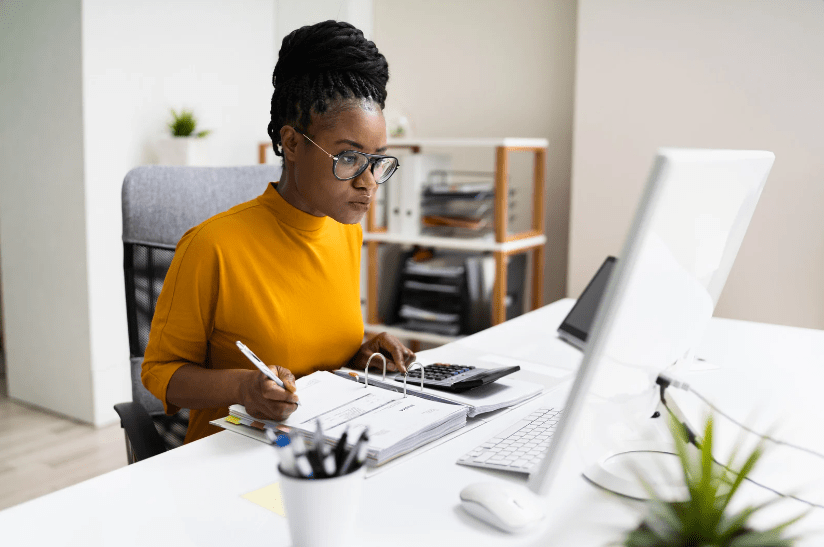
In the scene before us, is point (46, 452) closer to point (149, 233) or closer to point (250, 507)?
point (149, 233)

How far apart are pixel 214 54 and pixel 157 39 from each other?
1.00ft

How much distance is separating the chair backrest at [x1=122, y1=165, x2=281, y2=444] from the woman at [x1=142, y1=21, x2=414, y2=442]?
0.20 metres

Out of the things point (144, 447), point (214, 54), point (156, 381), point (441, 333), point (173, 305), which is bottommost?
point (441, 333)

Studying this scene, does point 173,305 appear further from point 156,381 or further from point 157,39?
point 157,39

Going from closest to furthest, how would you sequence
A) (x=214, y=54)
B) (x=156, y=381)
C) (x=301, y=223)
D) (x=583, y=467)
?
(x=583, y=467) → (x=156, y=381) → (x=301, y=223) → (x=214, y=54)

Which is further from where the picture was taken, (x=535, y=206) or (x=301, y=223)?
(x=535, y=206)

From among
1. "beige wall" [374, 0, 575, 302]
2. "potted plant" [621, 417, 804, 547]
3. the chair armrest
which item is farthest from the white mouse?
"beige wall" [374, 0, 575, 302]

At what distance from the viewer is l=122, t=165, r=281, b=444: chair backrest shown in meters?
1.32

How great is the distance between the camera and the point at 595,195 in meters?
2.85

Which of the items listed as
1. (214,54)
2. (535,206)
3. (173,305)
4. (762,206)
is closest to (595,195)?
(535,206)

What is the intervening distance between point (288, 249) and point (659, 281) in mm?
737

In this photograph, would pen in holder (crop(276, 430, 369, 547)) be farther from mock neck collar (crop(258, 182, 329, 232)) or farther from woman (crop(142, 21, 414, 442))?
mock neck collar (crop(258, 182, 329, 232))

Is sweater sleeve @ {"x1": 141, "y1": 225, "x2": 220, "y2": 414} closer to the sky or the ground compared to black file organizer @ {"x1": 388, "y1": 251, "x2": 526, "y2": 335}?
closer to the sky

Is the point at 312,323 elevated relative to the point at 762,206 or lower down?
lower down
